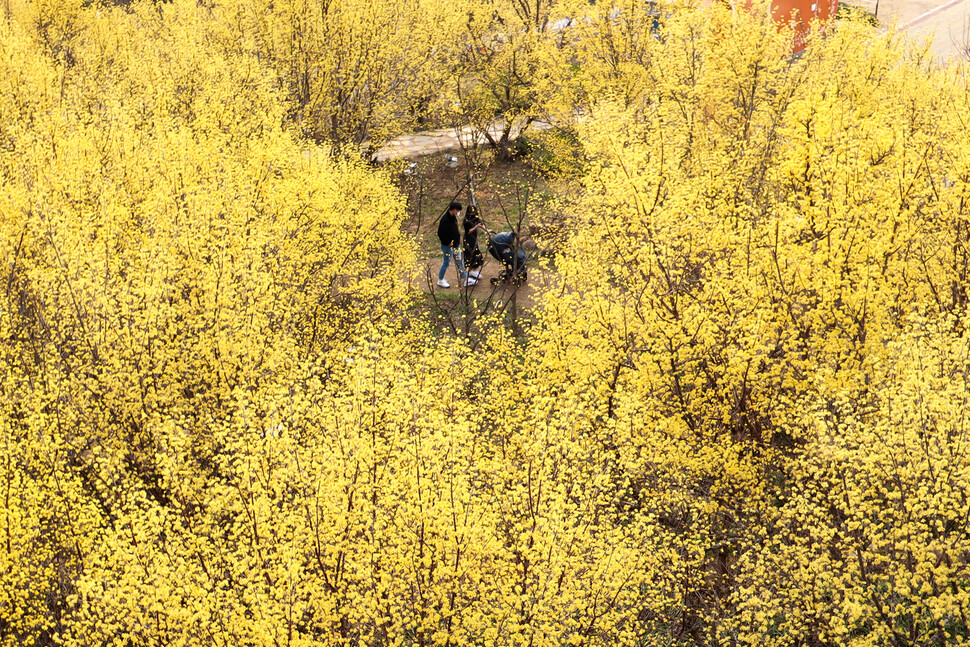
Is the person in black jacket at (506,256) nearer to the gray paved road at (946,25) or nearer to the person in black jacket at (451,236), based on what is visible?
the person in black jacket at (451,236)

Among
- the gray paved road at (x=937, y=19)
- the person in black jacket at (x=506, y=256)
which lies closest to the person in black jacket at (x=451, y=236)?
the person in black jacket at (x=506, y=256)

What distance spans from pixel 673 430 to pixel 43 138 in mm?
20834

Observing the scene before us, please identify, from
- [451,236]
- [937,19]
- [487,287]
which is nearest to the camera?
[451,236]

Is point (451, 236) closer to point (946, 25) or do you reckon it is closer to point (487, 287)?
point (487, 287)

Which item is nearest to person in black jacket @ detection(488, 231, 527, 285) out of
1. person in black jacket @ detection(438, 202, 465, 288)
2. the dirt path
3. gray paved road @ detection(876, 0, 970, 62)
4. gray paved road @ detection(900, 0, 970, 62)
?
the dirt path

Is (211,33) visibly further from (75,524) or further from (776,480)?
(776,480)

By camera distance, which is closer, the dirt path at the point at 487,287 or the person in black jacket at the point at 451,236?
the person in black jacket at the point at 451,236

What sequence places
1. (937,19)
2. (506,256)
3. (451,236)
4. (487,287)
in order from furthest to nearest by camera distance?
(937,19)
(487,287)
(506,256)
(451,236)

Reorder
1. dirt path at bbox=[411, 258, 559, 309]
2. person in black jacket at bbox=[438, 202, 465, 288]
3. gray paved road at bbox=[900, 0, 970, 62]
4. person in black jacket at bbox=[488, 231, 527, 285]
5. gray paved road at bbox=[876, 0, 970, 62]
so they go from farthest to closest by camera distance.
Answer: gray paved road at bbox=[876, 0, 970, 62] < gray paved road at bbox=[900, 0, 970, 62] < dirt path at bbox=[411, 258, 559, 309] < person in black jacket at bbox=[488, 231, 527, 285] < person in black jacket at bbox=[438, 202, 465, 288]

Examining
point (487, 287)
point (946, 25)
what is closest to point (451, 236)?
point (487, 287)

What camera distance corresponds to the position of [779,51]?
3028 cm

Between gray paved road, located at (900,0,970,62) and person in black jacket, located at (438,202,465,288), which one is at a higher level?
gray paved road, located at (900,0,970,62)

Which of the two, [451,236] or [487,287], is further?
[487,287]

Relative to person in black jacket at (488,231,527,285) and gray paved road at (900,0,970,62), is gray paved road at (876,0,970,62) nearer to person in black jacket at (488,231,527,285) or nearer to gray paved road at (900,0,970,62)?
gray paved road at (900,0,970,62)
